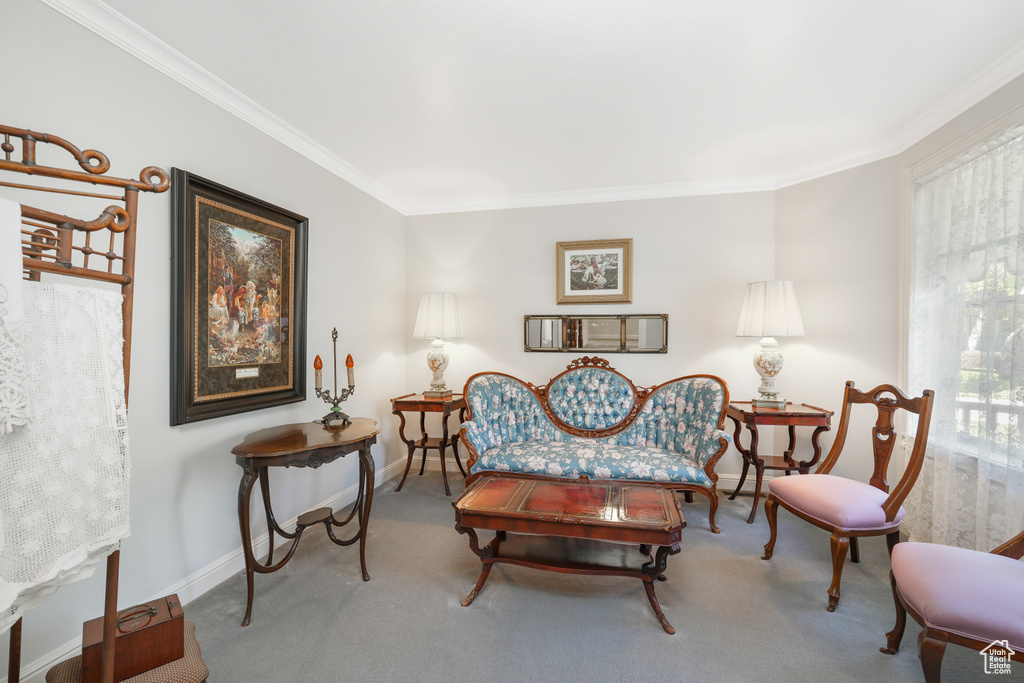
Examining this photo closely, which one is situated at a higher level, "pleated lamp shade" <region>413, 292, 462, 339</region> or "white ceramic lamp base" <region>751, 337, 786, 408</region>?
"pleated lamp shade" <region>413, 292, 462, 339</region>

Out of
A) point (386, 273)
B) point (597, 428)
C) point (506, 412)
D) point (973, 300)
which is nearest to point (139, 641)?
point (506, 412)

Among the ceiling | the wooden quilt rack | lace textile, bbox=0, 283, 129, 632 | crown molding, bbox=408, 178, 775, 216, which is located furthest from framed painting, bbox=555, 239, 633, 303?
lace textile, bbox=0, 283, 129, 632

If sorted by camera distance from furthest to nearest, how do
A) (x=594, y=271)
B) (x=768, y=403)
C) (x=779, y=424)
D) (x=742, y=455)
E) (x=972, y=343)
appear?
1. (x=594, y=271)
2. (x=742, y=455)
3. (x=768, y=403)
4. (x=779, y=424)
5. (x=972, y=343)

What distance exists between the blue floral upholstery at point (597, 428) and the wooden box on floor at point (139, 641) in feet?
6.06

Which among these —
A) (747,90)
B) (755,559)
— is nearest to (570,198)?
(747,90)

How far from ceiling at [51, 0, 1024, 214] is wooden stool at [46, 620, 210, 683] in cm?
236

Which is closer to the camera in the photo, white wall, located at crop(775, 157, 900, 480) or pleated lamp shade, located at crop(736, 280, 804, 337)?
white wall, located at crop(775, 157, 900, 480)

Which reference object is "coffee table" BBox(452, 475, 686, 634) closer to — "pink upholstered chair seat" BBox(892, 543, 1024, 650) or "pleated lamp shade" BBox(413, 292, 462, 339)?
"pink upholstered chair seat" BBox(892, 543, 1024, 650)

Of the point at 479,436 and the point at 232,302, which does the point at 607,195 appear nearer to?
the point at 479,436

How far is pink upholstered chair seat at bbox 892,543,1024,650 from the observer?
51.5 inches

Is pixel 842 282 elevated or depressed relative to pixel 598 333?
elevated

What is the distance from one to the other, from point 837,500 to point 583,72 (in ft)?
8.23

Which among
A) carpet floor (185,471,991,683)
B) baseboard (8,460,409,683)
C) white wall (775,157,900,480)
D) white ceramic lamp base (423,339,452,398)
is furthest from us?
white ceramic lamp base (423,339,452,398)

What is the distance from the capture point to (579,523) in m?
1.97
